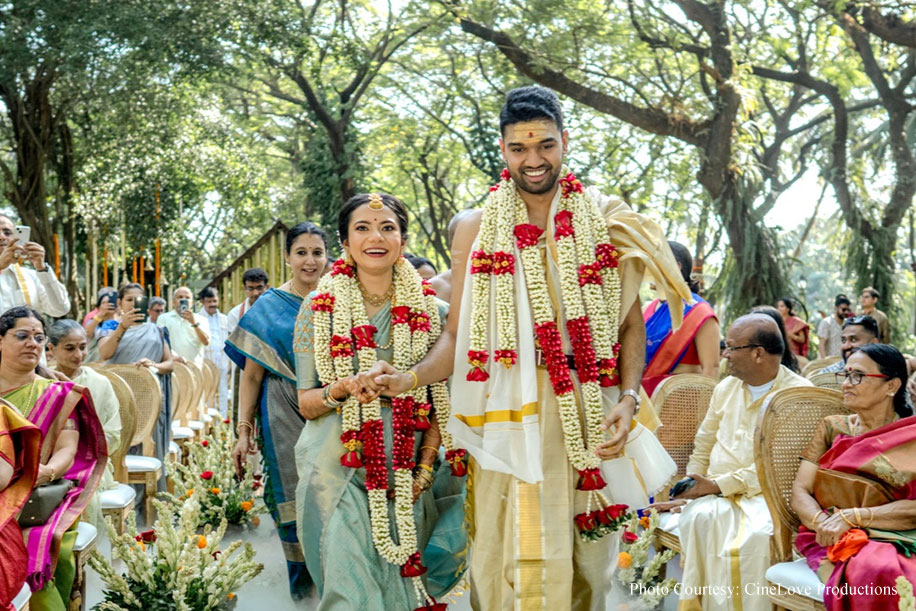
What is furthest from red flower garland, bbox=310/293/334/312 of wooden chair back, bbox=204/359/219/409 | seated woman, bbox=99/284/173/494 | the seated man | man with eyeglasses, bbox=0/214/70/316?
wooden chair back, bbox=204/359/219/409

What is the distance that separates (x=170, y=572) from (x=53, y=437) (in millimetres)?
829

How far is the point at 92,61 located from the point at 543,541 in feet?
45.8

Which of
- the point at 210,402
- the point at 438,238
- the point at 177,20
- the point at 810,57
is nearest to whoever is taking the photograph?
the point at 210,402

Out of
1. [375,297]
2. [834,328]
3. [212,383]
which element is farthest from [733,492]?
[834,328]

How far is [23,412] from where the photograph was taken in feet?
13.7

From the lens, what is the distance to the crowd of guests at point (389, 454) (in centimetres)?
354

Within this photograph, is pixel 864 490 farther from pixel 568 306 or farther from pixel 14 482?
pixel 14 482

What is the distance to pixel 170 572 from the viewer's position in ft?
14.8

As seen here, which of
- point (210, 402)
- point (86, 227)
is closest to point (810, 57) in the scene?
point (210, 402)

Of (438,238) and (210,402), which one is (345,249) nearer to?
(210,402)

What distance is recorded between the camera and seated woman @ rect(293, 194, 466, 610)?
378 centimetres

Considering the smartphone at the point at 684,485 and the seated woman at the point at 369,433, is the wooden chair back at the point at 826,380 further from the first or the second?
the seated woman at the point at 369,433

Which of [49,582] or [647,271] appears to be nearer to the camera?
[647,271]

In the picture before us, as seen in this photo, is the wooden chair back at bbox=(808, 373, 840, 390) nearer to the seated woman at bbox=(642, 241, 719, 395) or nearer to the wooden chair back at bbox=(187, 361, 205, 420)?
the seated woman at bbox=(642, 241, 719, 395)
